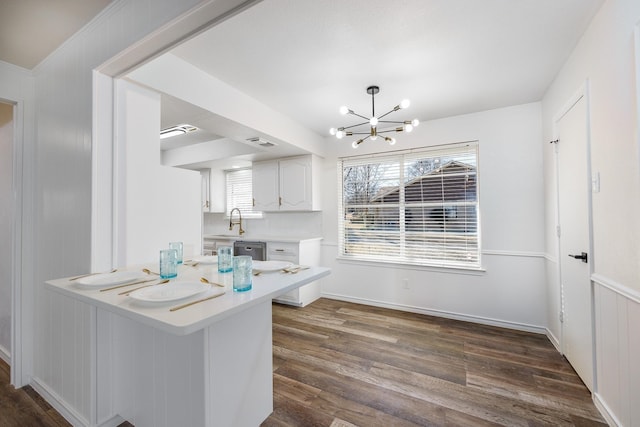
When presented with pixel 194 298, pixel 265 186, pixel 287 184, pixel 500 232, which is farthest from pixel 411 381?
pixel 265 186

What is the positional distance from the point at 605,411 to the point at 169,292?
2.65 m

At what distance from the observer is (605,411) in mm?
1711

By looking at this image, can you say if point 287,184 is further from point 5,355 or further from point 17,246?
point 5,355

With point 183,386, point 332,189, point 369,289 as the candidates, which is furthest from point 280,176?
point 183,386

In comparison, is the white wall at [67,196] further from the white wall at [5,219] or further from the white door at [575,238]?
the white door at [575,238]

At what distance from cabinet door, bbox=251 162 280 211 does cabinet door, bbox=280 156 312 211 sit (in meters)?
0.12

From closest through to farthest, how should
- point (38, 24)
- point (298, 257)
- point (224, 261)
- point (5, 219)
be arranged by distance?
point (224, 261) → point (38, 24) → point (5, 219) → point (298, 257)

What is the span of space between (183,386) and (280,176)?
3.28 m

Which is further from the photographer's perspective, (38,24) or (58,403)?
(58,403)

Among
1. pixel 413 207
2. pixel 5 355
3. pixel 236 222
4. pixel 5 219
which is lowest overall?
pixel 5 355

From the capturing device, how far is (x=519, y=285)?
121 inches

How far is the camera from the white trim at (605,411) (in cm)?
160

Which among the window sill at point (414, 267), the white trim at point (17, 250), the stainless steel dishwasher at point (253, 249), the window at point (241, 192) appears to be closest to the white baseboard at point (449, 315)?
the window sill at point (414, 267)

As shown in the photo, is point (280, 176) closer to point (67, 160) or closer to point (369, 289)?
point (369, 289)
